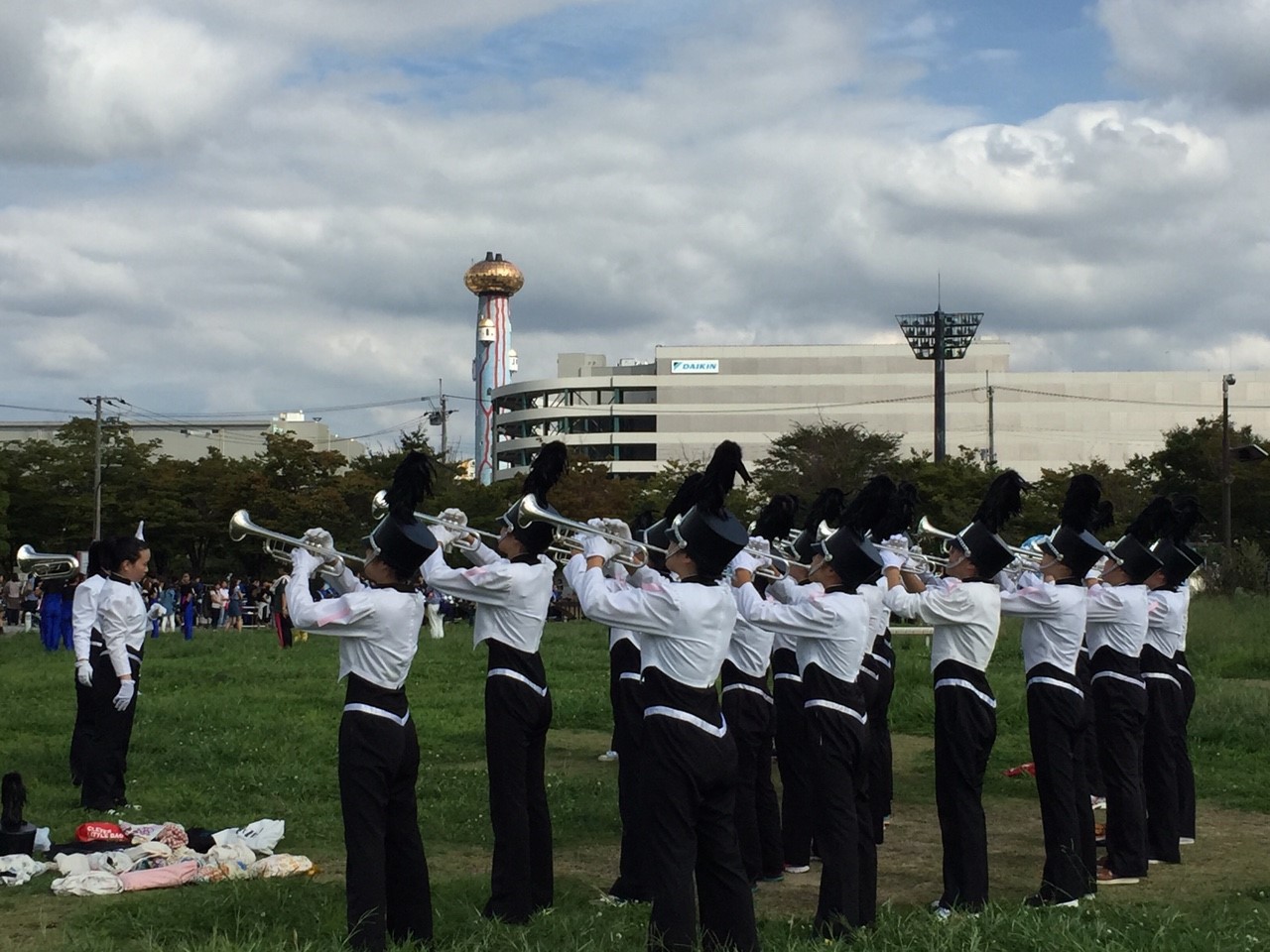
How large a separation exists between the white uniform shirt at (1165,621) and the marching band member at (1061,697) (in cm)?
194

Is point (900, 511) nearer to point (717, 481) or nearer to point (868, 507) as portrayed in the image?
point (868, 507)

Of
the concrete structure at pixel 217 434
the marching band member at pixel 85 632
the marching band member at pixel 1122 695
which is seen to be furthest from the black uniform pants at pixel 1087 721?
the concrete structure at pixel 217 434

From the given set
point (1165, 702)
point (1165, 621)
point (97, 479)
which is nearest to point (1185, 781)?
point (1165, 702)

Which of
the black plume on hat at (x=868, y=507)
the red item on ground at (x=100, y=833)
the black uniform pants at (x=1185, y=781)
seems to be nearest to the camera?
the black plume on hat at (x=868, y=507)

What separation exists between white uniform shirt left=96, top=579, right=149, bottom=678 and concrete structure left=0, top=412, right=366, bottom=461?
7301cm

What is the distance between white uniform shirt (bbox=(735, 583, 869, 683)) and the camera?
349 inches

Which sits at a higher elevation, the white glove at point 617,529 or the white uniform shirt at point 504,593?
the white glove at point 617,529

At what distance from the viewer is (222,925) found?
850cm

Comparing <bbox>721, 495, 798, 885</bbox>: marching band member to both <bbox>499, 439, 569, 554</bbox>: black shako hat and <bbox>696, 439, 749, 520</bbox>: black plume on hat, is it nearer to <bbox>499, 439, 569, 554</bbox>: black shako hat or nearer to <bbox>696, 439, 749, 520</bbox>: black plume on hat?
<bbox>499, 439, 569, 554</bbox>: black shako hat

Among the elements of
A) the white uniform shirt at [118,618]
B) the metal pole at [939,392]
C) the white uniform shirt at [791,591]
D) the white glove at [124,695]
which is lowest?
the white glove at [124,695]

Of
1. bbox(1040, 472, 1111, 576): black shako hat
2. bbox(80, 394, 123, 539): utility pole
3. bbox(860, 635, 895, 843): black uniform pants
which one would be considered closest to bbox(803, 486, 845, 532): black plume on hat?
bbox(860, 635, 895, 843): black uniform pants

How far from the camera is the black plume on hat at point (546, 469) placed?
30.8 feet

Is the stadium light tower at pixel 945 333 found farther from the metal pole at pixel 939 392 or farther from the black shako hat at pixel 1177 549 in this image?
the black shako hat at pixel 1177 549

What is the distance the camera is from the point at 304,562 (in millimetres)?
8086
